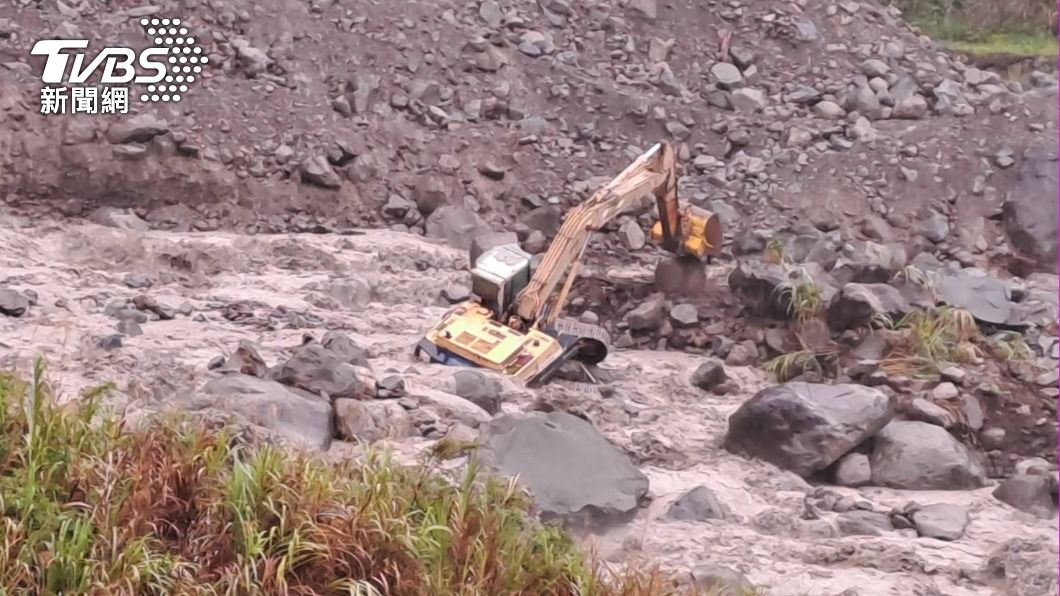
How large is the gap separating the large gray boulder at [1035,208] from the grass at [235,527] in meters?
7.54

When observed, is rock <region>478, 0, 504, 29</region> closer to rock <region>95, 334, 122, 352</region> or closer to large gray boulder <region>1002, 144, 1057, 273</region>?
large gray boulder <region>1002, 144, 1057, 273</region>

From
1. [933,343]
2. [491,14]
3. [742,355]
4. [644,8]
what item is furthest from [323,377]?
[644,8]

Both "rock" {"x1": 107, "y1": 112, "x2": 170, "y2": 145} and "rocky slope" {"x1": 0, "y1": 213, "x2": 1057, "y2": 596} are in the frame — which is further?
"rock" {"x1": 107, "y1": 112, "x2": 170, "y2": 145}

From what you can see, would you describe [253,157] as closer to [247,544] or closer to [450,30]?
[450,30]

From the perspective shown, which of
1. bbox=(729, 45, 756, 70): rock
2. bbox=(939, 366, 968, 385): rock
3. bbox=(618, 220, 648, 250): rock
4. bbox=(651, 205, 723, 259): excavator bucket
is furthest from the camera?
bbox=(729, 45, 756, 70): rock

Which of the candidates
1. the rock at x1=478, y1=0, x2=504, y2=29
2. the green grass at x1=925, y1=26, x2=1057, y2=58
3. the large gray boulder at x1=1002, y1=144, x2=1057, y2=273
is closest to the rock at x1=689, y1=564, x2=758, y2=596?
the large gray boulder at x1=1002, y1=144, x2=1057, y2=273

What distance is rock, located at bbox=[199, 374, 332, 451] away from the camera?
6188mm

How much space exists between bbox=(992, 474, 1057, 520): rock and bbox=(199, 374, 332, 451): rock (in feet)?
10.7

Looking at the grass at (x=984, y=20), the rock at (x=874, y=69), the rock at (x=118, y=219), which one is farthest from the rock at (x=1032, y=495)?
the grass at (x=984, y=20)

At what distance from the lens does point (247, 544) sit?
4578mm

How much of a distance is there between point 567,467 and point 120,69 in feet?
22.8

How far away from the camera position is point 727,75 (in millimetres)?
13117

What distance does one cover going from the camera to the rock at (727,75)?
13.1 m

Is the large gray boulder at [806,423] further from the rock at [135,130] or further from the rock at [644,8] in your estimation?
the rock at [644,8]
